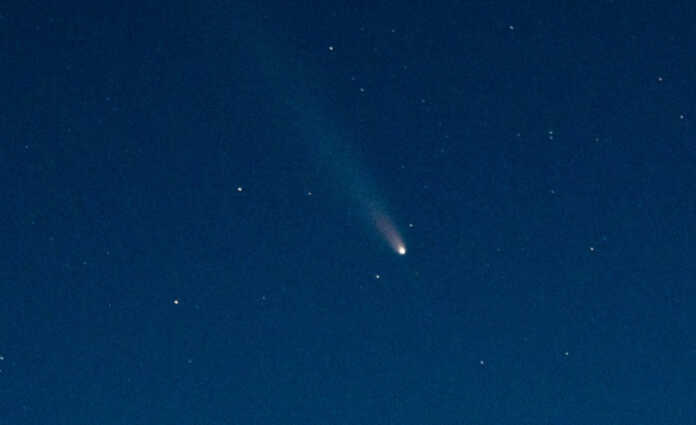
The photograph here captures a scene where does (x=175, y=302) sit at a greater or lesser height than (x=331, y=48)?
lesser

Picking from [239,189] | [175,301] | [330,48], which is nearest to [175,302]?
[175,301]

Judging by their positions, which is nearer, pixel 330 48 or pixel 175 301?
pixel 330 48

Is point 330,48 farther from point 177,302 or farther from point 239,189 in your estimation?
point 177,302

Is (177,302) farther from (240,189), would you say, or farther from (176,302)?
(240,189)

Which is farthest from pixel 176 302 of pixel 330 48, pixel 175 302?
pixel 330 48

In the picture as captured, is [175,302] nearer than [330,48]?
No

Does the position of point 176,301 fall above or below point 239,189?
below

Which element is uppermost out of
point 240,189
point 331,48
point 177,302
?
point 331,48
